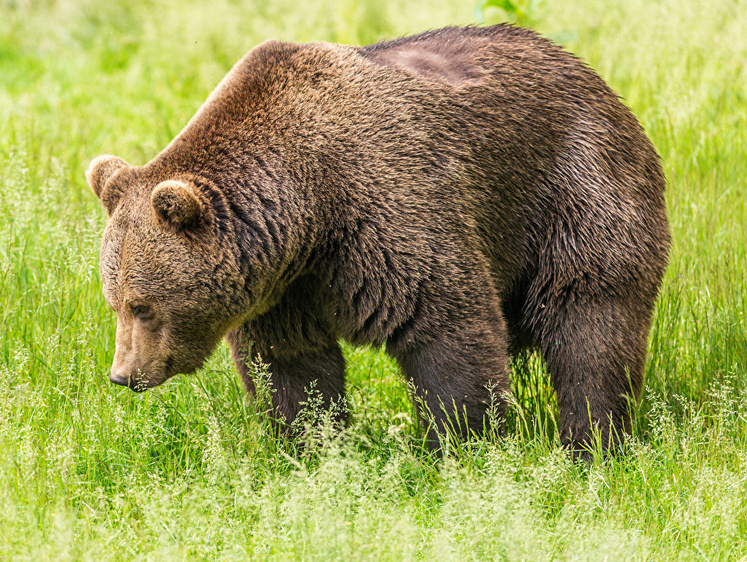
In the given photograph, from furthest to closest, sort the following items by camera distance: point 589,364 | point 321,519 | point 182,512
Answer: point 589,364
point 182,512
point 321,519

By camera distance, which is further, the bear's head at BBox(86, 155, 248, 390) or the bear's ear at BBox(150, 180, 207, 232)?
the bear's head at BBox(86, 155, 248, 390)

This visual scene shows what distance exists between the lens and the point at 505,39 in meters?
4.97

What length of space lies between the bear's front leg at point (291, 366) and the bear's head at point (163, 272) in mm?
378

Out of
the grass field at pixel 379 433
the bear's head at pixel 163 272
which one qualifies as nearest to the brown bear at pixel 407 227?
A: the bear's head at pixel 163 272

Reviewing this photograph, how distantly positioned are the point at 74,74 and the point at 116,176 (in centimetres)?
714

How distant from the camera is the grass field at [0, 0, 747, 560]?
365 cm

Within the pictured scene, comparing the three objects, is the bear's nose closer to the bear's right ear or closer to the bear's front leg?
the bear's front leg

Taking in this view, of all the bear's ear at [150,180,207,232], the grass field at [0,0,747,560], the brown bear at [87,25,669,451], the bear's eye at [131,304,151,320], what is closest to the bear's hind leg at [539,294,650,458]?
the brown bear at [87,25,669,451]

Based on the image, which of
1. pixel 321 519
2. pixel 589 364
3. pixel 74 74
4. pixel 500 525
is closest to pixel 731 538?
pixel 500 525

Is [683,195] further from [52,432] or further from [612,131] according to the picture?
[52,432]

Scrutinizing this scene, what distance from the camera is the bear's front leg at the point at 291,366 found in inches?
187

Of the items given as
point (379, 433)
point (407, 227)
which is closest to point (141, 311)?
point (407, 227)

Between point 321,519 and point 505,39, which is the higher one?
point 505,39

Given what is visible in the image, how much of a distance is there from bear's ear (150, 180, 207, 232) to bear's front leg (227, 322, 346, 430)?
0.78 metres
